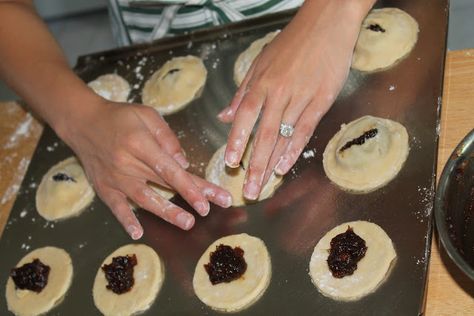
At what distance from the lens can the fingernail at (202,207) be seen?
1882 millimetres

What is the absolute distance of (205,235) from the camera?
196 cm

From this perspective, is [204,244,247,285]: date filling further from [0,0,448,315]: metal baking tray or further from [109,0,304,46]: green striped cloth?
[109,0,304,46]: green striped cloth

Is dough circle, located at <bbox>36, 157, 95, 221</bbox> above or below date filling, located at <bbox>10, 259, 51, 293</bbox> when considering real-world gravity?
above

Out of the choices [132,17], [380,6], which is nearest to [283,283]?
[380,6]

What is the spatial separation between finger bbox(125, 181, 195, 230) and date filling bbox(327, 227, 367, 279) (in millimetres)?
476

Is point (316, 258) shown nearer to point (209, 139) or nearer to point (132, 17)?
point (209, 139)

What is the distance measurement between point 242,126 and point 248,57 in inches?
21.7

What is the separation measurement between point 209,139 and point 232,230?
40cm

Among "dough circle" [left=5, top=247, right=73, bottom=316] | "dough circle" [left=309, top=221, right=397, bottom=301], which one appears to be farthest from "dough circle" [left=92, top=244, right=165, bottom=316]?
"dough circle" [left=309, top=221, right=397, bottom=301]

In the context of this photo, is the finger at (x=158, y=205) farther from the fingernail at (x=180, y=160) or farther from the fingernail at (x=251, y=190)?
the fingernail at (x=251, y=190)

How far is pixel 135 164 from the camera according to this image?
1.97 metres

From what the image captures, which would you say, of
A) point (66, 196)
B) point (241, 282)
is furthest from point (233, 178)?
point (66, 196)

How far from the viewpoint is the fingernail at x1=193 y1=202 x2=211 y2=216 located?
1882 millimetres

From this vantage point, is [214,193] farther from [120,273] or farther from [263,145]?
[120,273]
